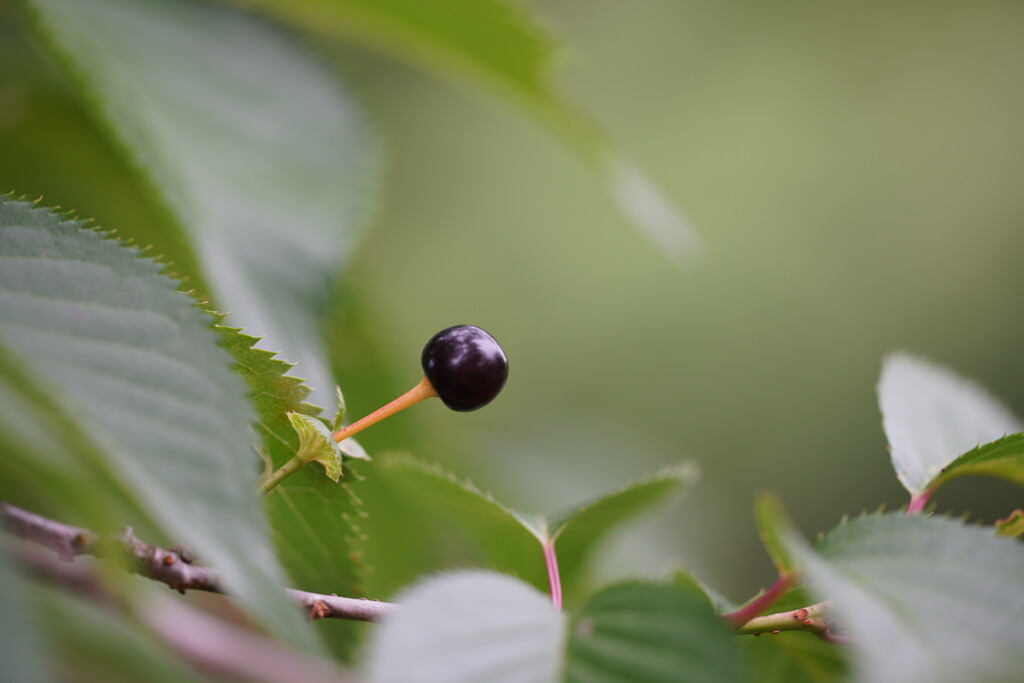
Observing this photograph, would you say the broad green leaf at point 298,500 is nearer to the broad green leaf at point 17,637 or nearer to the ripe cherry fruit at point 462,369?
the ripe cherry fruit at point 462,369

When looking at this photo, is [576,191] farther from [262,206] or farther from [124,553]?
[124,553]

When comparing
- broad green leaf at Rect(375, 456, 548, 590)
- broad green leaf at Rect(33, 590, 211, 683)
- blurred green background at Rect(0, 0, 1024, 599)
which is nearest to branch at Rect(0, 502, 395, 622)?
broad green leaf at Rect(375, 456, 548, 590)

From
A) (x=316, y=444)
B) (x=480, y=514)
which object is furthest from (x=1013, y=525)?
(x=316, y=444)

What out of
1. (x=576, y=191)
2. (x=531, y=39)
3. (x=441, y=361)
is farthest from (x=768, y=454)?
(x=441, y=361)

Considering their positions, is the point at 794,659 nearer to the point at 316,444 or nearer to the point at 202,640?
the point at 316,444

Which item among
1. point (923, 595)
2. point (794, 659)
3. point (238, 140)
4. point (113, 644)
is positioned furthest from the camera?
point (238, 140)
